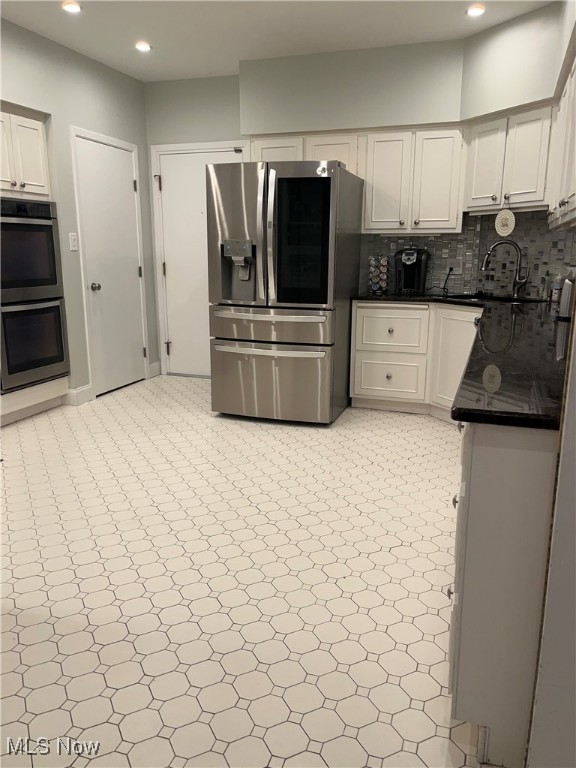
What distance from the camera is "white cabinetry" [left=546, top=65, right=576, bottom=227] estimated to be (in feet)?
7.83

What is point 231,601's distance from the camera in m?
2.05

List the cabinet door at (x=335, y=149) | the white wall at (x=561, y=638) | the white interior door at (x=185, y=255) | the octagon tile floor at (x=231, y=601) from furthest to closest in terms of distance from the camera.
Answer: the white interior door at (x=185, y=255) → the cabinet door at (x=335, y=149) → the octagon tile floor at (x=231, y=601) → the white wall at (x=561, y=638)

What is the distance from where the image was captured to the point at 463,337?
150 inches

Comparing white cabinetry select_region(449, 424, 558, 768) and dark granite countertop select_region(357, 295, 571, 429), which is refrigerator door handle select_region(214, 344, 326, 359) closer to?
dark granite countertop select_region(357, 295, 571, 429)

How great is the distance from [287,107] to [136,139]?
5.09 feet

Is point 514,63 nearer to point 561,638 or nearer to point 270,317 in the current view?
point 270,317

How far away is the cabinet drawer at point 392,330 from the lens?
4105 mm

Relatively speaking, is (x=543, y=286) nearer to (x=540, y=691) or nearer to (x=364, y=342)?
(x=364, y=342)

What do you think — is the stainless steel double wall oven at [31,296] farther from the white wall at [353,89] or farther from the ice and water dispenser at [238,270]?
the white wall at [353,89]

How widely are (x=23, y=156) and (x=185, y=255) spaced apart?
1705mm

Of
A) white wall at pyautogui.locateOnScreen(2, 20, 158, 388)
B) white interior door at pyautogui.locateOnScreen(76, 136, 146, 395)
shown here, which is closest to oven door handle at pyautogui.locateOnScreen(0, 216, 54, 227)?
white wall at pyautogui.locateOnScreen(2, 20, 158, 388)

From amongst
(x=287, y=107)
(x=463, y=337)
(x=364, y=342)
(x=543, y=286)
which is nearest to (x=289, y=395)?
(x=364, y=342)

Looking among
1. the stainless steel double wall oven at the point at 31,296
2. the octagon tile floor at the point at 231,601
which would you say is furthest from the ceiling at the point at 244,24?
the octagon tile floor at the point at 231,601

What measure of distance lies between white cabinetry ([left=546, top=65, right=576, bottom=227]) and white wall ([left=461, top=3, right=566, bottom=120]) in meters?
0.22
